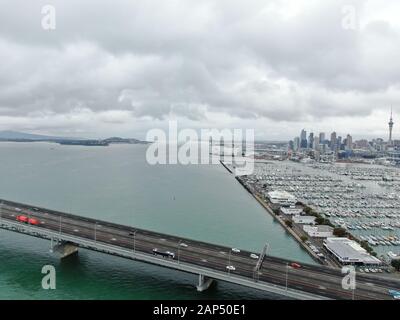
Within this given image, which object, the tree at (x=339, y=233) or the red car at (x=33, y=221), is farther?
the tree at (x=339, y=233)

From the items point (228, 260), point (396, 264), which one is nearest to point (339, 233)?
point (396, 264)

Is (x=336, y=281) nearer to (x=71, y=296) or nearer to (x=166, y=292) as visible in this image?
(x=166, y=292)

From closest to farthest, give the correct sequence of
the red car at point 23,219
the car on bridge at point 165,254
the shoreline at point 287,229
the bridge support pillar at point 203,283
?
1. the bridge support pillar at point 203,283
2. the car on bridge at point 165,254
3. the red car at point 23,219
4. the shoreline at point 287,229

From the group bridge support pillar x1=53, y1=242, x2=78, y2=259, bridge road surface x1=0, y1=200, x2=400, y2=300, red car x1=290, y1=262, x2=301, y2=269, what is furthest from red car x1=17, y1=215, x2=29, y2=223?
red car x1=290, y1=262, x2=301, y2=269

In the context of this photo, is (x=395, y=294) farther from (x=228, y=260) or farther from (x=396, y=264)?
(x=396, y=264)

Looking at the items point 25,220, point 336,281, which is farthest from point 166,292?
point 25,220

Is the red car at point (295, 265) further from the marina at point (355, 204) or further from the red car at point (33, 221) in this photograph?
the red car at point (33, 221)

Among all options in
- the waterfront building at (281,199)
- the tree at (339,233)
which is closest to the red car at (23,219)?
the tree at (339,233)
